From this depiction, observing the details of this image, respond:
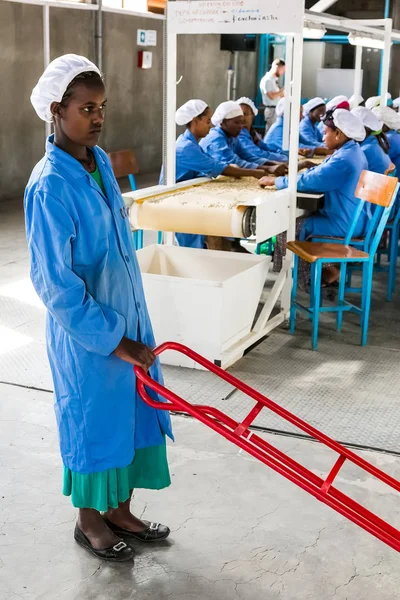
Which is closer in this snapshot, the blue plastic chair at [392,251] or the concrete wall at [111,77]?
the blue plastic chair at [392,251]

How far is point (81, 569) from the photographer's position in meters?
2.68

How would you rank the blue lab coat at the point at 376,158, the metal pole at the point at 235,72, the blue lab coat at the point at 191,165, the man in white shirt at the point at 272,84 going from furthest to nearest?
1. the metal pole at the point at 235,72
2. the man in white shirt at the point at 272,84
3. the blue lab coat at the point at 376,158
4. the blue lab coat at the point at 191,165

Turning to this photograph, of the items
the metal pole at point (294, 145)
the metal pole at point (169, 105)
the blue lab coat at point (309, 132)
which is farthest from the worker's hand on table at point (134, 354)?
the blue lab coat at point (309, 132)

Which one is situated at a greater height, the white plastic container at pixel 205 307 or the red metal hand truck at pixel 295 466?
the red metal hand truck at pixel 295 466

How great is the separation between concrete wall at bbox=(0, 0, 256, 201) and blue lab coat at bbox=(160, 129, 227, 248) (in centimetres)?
476

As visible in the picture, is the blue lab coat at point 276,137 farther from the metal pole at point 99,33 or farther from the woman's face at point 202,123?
the metal pole at point 99,33

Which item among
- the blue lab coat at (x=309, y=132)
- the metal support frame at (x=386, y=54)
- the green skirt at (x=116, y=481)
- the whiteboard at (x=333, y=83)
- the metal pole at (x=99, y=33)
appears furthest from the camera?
the whiteboard at (x=333, y=83)

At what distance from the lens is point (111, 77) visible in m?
12.0

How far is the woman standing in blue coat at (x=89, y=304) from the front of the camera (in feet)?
7.72

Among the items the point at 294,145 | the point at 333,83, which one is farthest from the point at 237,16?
the point at 333,83

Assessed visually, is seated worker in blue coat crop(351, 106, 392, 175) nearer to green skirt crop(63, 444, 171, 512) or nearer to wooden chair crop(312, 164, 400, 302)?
wooden chair crop(312, 164, 400, 302)

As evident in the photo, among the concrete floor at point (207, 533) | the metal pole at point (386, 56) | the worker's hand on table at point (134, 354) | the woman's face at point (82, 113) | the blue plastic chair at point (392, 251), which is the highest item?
the metal pole at point (386, 56)

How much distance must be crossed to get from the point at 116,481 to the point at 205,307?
1879 millimetres

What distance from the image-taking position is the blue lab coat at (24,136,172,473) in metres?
2.34
